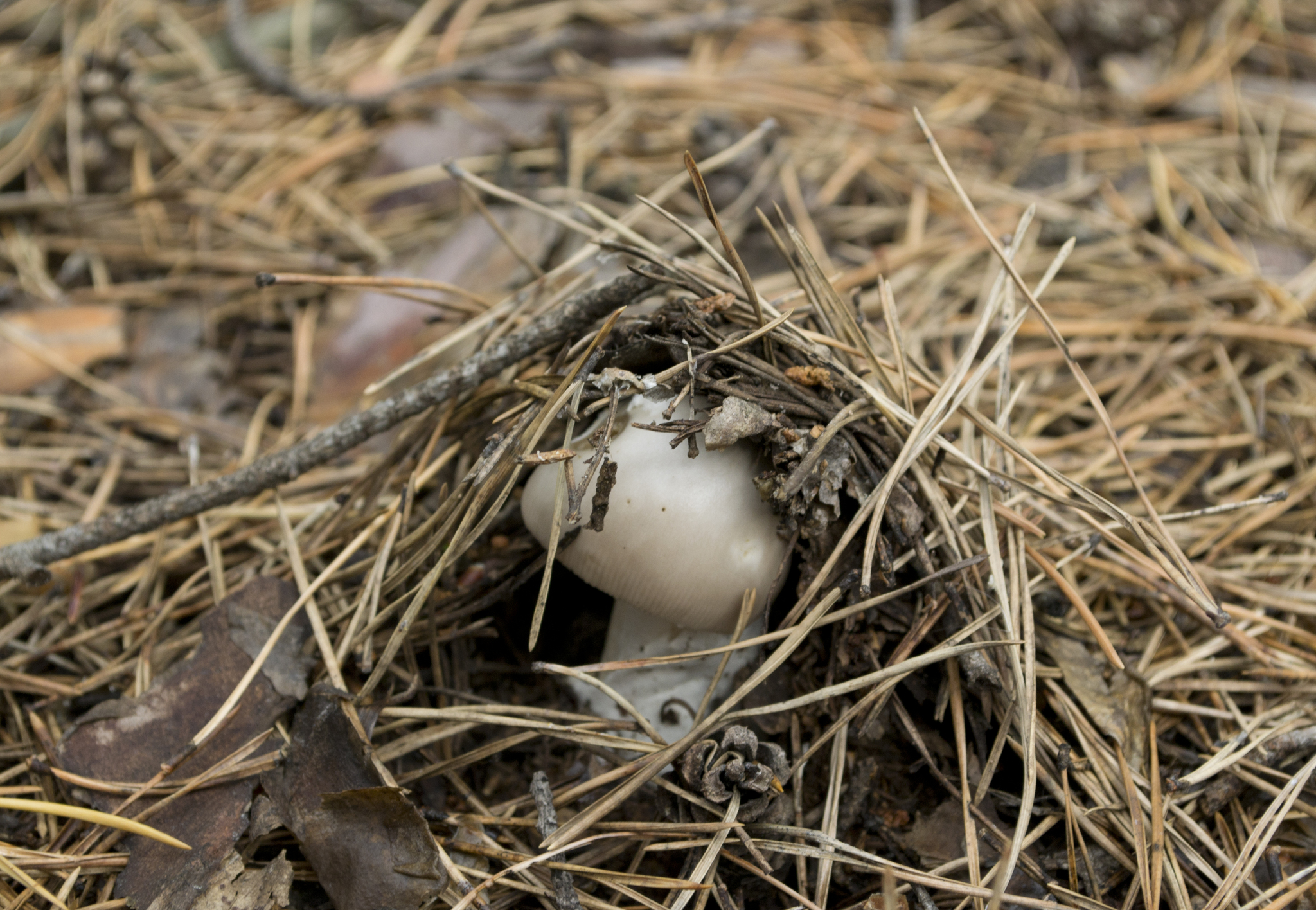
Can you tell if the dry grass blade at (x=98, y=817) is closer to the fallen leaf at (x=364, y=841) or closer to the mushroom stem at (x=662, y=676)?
the fallen leaf at (x=364, y=841)

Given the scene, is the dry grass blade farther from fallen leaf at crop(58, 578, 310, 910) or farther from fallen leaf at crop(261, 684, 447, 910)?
fallen leaf at crop(261, 684, 447, 910)

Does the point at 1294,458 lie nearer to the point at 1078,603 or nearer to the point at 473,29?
the point at 1078,603

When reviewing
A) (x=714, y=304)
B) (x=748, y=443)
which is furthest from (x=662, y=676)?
(x=714, y=304)

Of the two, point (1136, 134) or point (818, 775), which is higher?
point (1136, 134)

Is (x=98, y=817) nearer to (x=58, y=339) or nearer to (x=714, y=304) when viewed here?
(x=714, y=304)

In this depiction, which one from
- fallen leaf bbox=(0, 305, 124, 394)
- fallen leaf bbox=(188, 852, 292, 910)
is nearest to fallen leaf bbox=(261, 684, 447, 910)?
fallen leaf bbox=(188, 852, 292, 910)

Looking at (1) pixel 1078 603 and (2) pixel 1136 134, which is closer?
(1) pixel 1078 603

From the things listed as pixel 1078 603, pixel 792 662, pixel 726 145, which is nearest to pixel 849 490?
pixel 792 662
